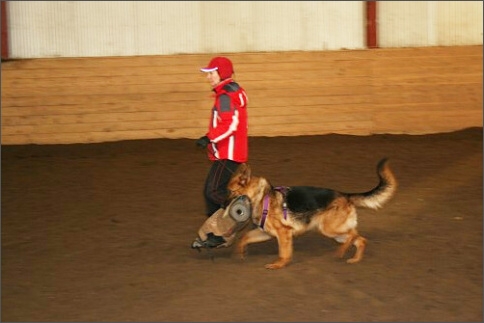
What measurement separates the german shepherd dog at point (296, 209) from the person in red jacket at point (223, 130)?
0.21 m

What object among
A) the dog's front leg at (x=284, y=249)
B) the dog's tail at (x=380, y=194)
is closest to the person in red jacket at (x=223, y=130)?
the dog's front leg at (x=284, y=249)

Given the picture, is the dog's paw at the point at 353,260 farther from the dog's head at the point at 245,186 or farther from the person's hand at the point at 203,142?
the person's hand at the point at 203,142

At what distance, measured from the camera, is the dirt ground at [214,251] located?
20.9 ft

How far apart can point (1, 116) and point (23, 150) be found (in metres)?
0.71

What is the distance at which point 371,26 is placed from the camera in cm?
1391

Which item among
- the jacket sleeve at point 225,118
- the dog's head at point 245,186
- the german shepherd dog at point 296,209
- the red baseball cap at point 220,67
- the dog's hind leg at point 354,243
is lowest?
the dog's hind leg at point 354,243

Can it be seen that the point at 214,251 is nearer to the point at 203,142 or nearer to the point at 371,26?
the point at 203,142

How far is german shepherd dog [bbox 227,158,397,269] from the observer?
7281mm

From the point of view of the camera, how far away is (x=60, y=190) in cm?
1059

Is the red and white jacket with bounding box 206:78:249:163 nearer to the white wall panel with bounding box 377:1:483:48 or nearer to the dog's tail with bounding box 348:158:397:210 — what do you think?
the dog's tail with bounding box 348:158:397:210

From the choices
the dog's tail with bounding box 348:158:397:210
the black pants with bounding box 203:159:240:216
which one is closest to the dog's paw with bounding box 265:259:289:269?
the black pants with bounding box 203:159:240:216

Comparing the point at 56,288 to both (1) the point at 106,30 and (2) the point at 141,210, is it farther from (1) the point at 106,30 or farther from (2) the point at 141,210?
(1) the point at 106,30

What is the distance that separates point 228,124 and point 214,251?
1.36 meters

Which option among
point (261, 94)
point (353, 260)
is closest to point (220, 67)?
point (353, 260)
